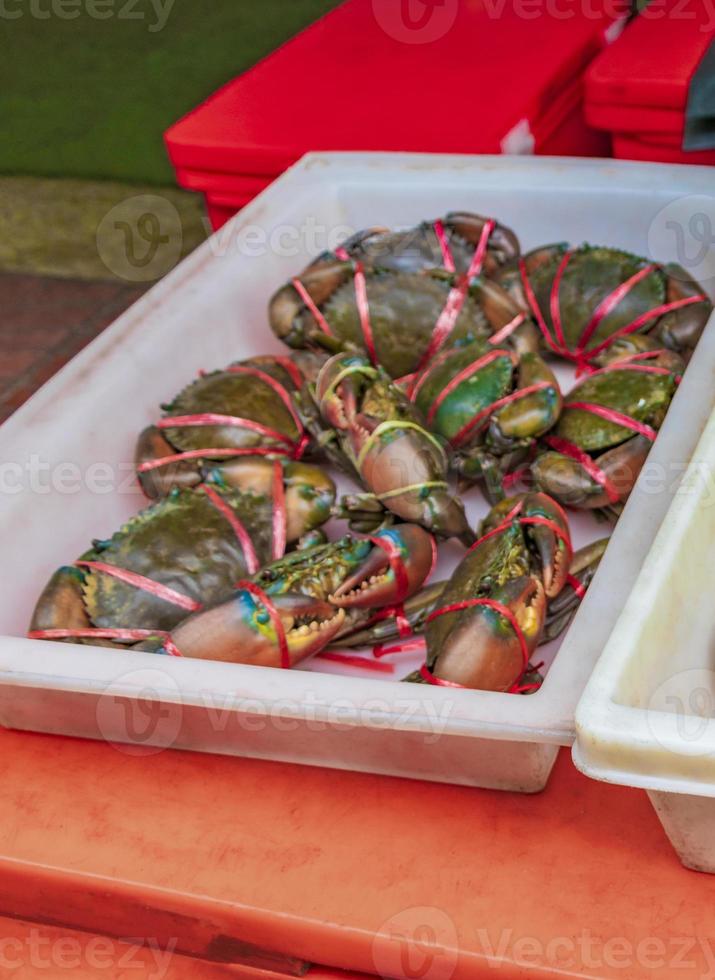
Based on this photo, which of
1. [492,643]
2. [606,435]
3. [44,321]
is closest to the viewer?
[492,643]

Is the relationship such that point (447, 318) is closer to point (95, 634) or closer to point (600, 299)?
point (600, 299)

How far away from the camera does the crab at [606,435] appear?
Answer: 1319 millimetres

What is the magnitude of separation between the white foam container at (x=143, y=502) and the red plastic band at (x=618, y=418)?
0.45 ft

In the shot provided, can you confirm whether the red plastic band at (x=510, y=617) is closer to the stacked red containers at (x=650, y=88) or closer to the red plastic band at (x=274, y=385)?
the red plastic band at (x=274, y=385)

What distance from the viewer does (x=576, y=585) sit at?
3.86 feet

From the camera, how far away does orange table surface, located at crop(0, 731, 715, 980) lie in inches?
33.2

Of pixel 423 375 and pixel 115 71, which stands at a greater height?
pixel 423 375

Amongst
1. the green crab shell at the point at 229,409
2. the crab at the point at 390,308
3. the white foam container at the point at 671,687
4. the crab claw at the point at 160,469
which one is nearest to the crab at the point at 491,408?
the crab at the point at 390,308

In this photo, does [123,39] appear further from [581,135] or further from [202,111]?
[581,135]

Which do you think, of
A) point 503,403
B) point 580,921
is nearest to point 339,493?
point 503,403

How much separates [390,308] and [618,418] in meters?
0.41

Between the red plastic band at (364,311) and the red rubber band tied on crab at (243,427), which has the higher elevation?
the red plastic band at (364,311)

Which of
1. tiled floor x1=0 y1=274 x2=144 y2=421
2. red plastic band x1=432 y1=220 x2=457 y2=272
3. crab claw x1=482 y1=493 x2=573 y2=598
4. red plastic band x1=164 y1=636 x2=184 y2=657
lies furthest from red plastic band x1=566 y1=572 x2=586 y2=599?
tiled floor x1=0 y1=274 x2=144 y2=421

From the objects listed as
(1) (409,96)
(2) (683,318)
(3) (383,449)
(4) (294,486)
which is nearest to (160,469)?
(4) (294,486)
